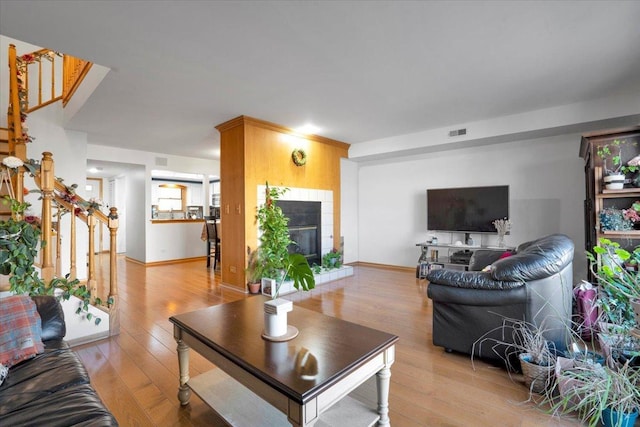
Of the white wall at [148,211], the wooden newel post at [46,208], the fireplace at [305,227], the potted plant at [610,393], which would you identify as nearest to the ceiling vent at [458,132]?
the fireplace at [305,227]

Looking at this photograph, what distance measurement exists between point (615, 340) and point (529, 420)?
812 millimetres

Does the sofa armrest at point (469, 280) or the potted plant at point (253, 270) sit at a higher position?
the sofa armrest at point (469, 280)

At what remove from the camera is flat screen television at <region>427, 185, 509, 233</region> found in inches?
192

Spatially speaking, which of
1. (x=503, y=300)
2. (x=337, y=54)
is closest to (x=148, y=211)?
(x=337, y=54)

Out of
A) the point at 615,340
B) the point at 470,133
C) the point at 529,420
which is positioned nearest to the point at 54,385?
the point at 529,420

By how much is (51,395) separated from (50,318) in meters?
0.74

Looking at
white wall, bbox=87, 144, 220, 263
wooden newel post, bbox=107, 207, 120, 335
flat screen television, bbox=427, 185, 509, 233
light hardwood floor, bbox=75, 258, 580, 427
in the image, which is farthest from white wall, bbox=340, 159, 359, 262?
wooden newel post, bbox=107, 207, 120, 335

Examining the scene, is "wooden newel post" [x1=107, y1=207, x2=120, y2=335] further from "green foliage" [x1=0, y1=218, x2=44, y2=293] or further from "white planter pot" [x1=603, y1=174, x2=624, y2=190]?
"white planter pot" [x1=603, y1=174, x2=624, y2=190]

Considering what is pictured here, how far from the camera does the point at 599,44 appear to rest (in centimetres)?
256

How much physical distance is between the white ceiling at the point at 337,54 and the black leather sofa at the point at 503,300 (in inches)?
66.8

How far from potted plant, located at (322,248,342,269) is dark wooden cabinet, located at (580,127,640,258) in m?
3.53

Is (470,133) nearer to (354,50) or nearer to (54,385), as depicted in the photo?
(354,50)

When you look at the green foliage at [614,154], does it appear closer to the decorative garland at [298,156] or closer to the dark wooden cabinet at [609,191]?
the dark wooden cabinet at [609,191]

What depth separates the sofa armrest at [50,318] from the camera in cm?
180
